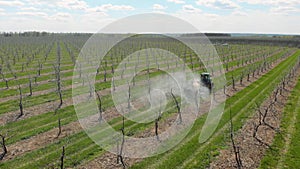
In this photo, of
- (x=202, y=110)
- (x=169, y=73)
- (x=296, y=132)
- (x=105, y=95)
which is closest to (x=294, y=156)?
(x=296, y=132)

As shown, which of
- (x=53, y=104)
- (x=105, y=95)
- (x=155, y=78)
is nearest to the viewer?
(x=53, y=104)

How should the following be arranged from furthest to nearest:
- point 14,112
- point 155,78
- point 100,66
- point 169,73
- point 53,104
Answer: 1. point 100,66
2. point 169,73
3. point 155,78
4. point 53,104
5. point 14,112

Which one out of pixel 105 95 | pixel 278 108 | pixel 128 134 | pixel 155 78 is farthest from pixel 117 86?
pixel 278 108

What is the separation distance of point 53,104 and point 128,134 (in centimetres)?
612

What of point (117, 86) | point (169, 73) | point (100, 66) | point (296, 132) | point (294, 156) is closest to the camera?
point (294, 156)

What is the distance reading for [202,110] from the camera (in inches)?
612

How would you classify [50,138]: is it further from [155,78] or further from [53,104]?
[155,78]

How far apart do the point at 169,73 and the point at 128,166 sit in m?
17.5

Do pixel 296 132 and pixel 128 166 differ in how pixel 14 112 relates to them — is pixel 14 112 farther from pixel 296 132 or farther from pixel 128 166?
pixel 296 132

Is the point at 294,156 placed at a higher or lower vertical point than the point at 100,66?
lower

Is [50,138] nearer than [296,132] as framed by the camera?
Yes

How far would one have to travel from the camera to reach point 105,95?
60.9 feet

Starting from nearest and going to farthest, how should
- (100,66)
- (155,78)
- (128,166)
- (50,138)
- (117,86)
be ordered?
(128,166) → (50,138) → (117,86) → (155,78) → (100,66)

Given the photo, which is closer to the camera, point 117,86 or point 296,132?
point 296,132
